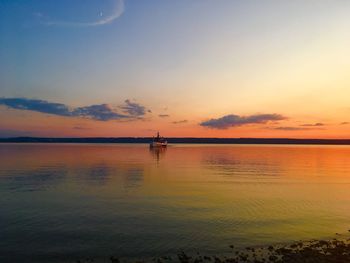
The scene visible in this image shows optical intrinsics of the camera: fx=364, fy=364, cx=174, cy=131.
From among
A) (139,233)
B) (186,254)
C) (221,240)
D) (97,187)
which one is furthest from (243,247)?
(97,187)

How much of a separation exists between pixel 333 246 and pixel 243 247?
20.1 feet

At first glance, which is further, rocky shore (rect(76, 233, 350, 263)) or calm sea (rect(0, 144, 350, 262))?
calm sea (rect(0, 144, 350, 262))

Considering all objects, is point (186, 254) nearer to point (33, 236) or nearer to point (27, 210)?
point (33, 236)

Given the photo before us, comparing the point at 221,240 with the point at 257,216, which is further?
the point at 257,216

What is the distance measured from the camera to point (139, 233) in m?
27.1

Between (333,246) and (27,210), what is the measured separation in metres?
26.4

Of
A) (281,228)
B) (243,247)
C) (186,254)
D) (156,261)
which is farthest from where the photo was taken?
(281,228)

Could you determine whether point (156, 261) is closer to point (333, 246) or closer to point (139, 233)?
point (139, 233)

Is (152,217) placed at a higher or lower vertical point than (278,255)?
higher

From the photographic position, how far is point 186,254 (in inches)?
888

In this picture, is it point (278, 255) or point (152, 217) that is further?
point (152, 217)

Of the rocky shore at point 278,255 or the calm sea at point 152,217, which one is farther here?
the calm sea at point 152,217

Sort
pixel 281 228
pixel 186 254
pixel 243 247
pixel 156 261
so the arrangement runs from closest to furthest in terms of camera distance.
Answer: pixel 156 261 < pixel 186 254 < pixel 243 247 < pixel 281 228

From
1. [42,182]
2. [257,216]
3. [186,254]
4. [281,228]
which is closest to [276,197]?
[257,216]
